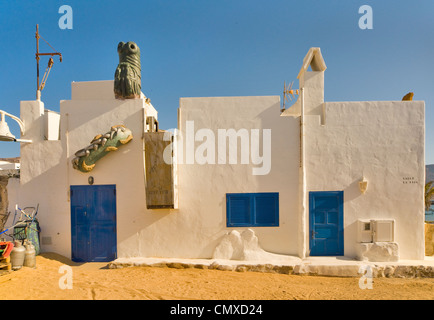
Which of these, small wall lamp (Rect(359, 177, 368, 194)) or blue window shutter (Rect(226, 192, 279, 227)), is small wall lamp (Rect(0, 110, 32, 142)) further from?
small wall lamp (Rect(359, 177, 368, 194))

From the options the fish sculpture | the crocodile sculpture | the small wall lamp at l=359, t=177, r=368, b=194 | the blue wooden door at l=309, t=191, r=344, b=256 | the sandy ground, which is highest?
the fish sculpture

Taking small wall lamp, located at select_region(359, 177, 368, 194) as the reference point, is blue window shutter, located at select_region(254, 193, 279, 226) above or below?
below

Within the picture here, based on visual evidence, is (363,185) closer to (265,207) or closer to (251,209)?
(265,207)

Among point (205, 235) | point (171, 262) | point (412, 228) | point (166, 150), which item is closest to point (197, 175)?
Result: point (166, 150)

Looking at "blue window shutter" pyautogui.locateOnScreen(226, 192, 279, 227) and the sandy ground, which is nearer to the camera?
the sandy ground

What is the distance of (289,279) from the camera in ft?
21.1

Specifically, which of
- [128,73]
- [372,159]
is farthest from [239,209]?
[128,73]

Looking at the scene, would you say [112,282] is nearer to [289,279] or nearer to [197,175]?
[197,175]

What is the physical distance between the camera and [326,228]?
24.5ft

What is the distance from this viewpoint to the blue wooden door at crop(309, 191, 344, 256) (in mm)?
7449

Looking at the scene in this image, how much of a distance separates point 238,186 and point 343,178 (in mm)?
3081

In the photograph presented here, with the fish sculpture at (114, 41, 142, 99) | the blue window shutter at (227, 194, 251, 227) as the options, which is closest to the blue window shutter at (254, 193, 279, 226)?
the blue window shutter at (227, 194, 251, 227)

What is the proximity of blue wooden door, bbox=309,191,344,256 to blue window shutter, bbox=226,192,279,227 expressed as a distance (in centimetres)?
109

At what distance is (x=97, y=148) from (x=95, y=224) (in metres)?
2.24
